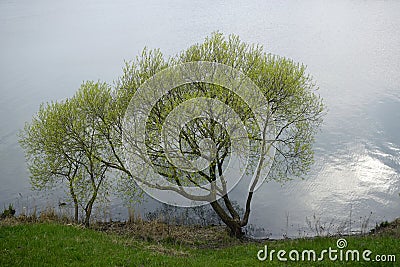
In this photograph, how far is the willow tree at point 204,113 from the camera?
65.5ft

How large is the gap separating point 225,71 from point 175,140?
4325 millimetres

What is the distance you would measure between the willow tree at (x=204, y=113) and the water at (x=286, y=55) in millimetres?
5967

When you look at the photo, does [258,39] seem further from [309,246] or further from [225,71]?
[309,246]

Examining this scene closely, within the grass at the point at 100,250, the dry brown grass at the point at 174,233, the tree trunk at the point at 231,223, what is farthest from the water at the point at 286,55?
the grass at the point at 100,250

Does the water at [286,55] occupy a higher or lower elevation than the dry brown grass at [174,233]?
higher

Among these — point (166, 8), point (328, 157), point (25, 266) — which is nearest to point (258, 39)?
point (328, 157)

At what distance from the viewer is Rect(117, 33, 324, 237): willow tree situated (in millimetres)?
19953

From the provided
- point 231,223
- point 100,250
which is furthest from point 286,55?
point 100,250

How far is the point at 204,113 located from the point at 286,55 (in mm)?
30195

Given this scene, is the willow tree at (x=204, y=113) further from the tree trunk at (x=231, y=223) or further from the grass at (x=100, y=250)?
the grass at (x=100, y=250)

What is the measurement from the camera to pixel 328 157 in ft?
98.4

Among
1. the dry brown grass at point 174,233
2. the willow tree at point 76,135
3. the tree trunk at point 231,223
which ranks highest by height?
the willow tree at point 76,135

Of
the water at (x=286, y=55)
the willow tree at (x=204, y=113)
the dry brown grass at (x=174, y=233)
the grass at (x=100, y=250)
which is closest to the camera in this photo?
the grass at (x=100, y=250)

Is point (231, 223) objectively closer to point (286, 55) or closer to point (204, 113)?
point (204, 113)
